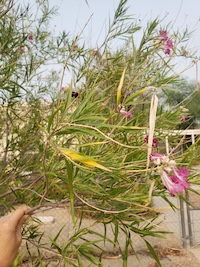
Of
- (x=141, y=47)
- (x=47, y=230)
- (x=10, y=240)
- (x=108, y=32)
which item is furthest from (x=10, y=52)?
(x=47, y=230)

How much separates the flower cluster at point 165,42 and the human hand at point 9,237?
144cm

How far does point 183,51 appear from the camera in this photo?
7.84 ft

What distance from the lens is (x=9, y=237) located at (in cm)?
88

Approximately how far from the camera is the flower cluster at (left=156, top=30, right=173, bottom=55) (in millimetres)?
2084

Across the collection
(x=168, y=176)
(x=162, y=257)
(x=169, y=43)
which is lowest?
(x=162, y=257)

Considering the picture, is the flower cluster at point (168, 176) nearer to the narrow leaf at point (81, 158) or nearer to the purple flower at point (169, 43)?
the narrow leaf at point (81, 158)

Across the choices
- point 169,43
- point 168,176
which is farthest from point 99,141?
point 169,43

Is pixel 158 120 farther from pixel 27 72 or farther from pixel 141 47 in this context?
pixel 27 72

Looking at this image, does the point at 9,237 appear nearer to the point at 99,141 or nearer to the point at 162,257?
the point at 99,141

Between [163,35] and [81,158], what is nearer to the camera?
[81,158]

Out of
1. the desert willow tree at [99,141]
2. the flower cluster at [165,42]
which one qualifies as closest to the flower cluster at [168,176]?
the desert willow tree at [99,141]

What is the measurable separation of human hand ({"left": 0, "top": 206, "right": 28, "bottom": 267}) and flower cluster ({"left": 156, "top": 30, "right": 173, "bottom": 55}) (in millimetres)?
1445

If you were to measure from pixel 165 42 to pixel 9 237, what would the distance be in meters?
1.57

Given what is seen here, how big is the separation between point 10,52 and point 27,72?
15 centimetres
